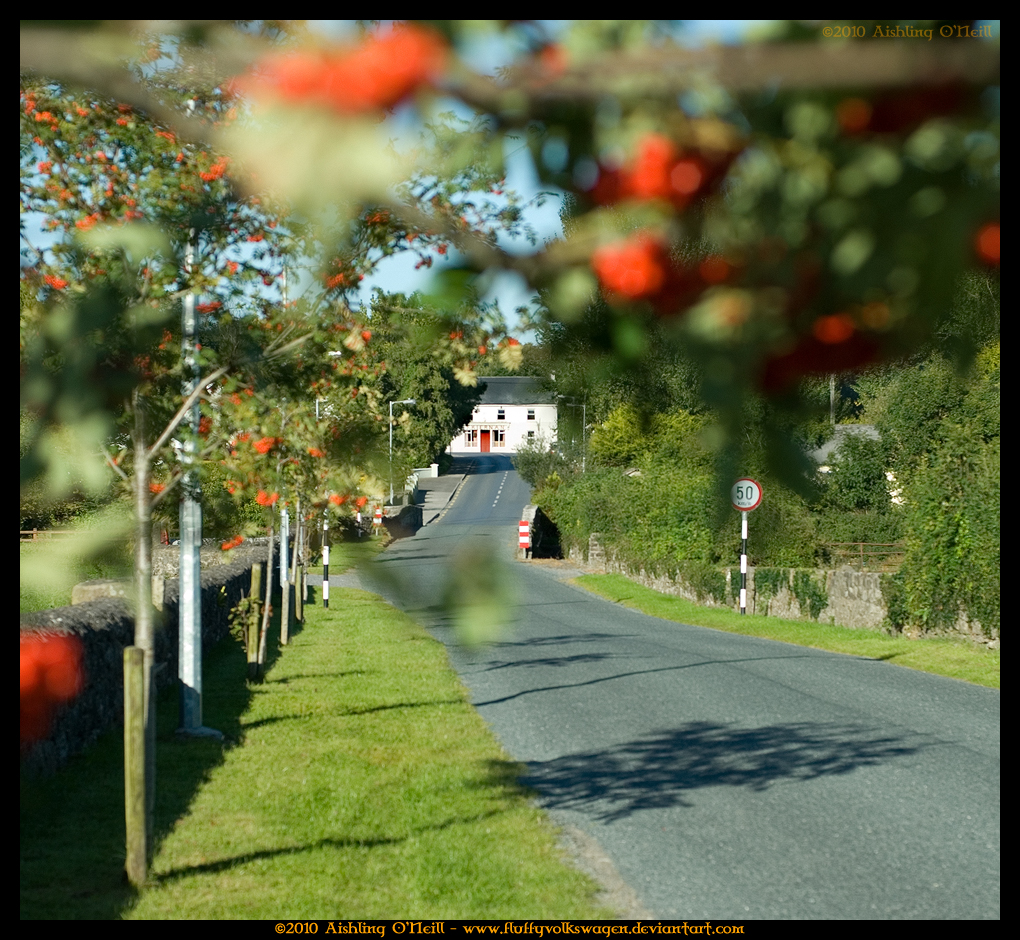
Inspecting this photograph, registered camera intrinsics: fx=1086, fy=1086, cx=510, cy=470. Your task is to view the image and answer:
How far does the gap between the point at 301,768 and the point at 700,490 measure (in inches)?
292

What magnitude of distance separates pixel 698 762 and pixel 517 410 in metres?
7.04

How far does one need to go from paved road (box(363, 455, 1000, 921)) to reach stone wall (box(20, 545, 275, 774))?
2.79 metres

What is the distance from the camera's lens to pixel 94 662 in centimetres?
795

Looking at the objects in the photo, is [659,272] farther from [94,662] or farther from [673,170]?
[94,662]

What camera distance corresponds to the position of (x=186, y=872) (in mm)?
5828

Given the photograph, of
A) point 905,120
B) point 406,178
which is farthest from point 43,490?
point 905,120

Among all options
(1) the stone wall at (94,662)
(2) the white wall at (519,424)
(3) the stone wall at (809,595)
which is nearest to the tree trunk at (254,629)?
(1) the stone wall at (94,662)

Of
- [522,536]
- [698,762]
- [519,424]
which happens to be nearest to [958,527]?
[698,762]

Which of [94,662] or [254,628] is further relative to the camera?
[254,628]

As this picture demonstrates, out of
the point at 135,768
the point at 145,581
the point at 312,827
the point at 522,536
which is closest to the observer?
the point at 522,536

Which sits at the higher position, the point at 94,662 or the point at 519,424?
the point at 519,424

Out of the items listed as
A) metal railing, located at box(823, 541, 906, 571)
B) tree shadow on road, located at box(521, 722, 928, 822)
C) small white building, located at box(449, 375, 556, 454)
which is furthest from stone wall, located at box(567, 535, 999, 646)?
small white building, located at box(449, 375, 556, 454)

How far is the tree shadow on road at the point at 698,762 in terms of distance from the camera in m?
7.70

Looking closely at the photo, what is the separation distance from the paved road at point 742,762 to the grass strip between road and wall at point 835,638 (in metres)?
0.70
